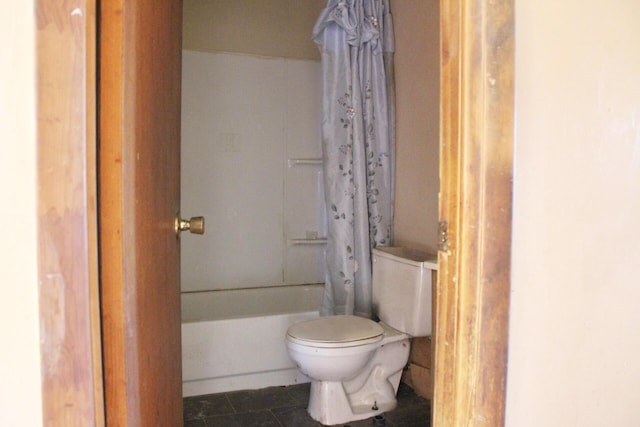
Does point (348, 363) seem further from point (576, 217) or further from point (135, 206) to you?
point (135, 206)

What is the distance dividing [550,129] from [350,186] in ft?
5.44

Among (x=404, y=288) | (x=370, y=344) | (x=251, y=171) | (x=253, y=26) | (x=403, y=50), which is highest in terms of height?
(x=253, y=26)

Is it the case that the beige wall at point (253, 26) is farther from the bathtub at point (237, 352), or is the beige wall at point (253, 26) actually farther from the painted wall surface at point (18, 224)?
the painted wall surface at point (18, 224)

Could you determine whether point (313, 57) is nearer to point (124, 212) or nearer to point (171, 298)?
point (171, 298)

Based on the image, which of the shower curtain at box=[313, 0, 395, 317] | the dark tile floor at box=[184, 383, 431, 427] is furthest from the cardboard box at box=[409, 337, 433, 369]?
the shower curtain at box=[313, 0, 395, 317]

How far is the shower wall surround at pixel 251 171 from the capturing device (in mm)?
3029

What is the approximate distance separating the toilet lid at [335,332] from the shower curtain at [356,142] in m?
0.36

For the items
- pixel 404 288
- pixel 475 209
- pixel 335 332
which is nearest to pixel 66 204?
pixel 475 209

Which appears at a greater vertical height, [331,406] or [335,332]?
[335,332]

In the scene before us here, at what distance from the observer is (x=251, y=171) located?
10.3ft

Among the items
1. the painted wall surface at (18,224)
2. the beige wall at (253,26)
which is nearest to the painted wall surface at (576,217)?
the painted wall surface at (18,224)

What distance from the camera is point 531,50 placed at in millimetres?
1021

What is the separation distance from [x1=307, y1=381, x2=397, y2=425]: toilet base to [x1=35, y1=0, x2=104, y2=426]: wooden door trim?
1649 mm

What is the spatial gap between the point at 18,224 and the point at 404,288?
1823mm
